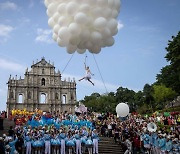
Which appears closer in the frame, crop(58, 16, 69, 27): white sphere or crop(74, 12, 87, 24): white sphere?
crop(74, 12, 87, 24): white sphere

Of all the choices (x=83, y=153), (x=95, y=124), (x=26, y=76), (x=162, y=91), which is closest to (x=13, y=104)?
(x=26, y=76)

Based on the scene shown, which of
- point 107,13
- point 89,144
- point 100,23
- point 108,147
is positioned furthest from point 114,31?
point 108,147

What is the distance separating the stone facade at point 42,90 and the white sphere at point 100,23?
49.1 meters

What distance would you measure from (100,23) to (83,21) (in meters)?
0.50

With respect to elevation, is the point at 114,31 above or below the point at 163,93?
below

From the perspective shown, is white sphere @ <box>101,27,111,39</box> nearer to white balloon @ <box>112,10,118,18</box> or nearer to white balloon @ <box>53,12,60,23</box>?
white balloon @ <box>112,10,118,18</box>

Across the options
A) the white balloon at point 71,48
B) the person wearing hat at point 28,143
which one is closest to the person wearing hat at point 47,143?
the person wearing hat at point 28,143

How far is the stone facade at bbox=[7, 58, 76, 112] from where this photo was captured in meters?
55.6

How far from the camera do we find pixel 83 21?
24.7 ft

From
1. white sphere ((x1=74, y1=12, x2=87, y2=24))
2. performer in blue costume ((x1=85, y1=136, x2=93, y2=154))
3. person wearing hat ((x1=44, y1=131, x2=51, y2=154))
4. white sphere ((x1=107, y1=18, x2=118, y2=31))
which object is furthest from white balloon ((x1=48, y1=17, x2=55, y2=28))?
performer in blue costume ((x1=85, y1=136, x2=93, y2=154))

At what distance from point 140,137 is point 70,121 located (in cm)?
421

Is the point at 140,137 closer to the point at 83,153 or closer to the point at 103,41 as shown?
the point at 83,153

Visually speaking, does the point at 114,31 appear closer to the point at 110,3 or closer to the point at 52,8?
the point at 110,3

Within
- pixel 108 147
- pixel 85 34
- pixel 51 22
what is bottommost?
pixel 108 147
